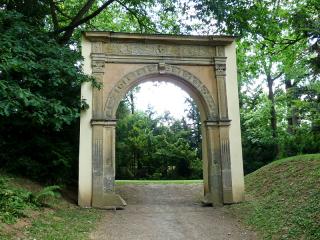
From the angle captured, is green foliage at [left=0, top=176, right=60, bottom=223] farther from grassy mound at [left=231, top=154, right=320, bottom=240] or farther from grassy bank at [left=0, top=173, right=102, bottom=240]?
grassy mound at [left=231, top=154, right=320, bottom=240]

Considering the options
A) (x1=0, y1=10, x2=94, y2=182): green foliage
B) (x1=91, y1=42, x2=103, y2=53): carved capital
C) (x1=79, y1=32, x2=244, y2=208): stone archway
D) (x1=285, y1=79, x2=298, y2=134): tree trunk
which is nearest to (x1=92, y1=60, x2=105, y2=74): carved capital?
(x1=79, y1=32, x2=244, y2=208): stone archway

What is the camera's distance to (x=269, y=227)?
7516 mm

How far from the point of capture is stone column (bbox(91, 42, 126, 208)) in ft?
33.6

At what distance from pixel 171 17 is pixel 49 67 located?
27.5 feet

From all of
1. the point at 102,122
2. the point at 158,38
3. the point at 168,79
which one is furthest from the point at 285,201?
the point at 158,38

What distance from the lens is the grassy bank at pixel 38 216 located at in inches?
250

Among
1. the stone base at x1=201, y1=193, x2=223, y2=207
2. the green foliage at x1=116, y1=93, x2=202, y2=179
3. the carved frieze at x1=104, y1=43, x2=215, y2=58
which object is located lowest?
the stone base at x1=201, y1=193, x2=223, y2=207

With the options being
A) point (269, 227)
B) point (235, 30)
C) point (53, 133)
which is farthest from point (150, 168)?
point (269, 227)

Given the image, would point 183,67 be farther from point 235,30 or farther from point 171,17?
point 171,17

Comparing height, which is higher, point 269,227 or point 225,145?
point 225,145

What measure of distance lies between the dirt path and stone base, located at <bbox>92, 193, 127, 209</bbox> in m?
0.28

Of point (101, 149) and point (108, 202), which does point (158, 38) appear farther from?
point (108, 202)

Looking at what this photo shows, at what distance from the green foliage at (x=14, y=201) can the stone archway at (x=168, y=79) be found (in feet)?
6.02

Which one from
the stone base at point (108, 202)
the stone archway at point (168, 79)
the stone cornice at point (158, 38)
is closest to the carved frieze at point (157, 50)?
the stone archway at point (168, 79)
